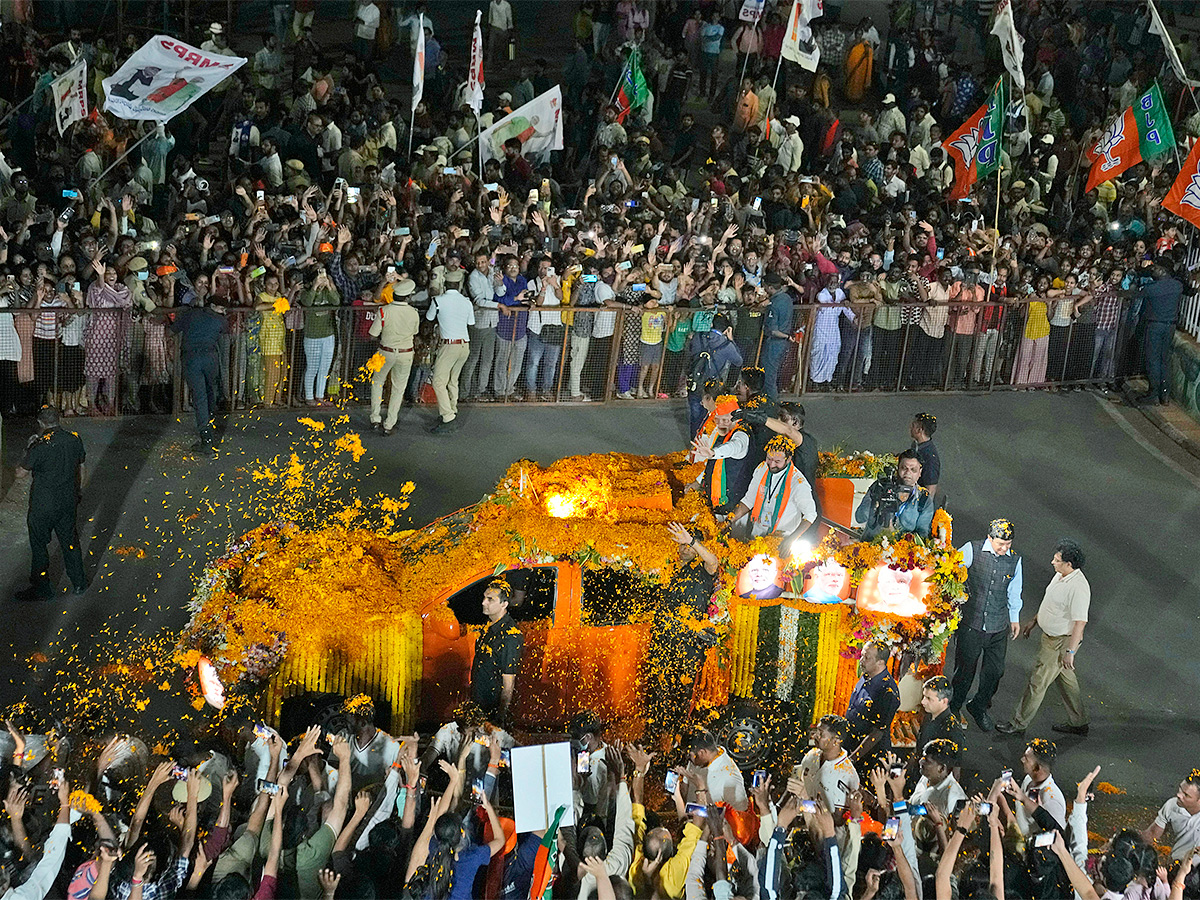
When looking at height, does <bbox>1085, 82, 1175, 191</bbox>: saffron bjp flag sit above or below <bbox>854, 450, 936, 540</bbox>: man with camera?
above

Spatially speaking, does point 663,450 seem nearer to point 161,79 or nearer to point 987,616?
point 987,616

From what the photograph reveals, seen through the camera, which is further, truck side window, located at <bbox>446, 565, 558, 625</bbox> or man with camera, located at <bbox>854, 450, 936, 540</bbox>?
man with camera, located at <bbox>854, 450, 936, 540</bbox>

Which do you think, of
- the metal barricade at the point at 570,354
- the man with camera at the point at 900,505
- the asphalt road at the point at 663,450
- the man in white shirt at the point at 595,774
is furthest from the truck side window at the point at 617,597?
the metal barricade at the point at 570,354

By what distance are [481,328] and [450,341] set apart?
745 mm

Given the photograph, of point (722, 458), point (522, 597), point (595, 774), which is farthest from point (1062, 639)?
point (522, 597)

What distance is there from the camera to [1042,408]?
62.4 ft

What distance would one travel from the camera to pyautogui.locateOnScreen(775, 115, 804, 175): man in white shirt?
22.1m

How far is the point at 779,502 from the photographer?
12.1m

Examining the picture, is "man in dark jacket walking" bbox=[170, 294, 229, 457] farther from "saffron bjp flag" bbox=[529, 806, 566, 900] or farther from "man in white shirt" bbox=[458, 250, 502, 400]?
"saffron bjp flag" bbox=[529, 806, 566, 900]

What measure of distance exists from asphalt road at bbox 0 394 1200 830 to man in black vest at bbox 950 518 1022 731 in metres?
0.38

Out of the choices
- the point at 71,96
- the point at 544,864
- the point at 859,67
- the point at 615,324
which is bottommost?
the point at 544,864

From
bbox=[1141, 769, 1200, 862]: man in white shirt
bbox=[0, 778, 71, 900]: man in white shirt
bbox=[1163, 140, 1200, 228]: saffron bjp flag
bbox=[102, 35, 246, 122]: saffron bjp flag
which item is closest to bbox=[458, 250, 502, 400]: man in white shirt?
bbox=[102, 35, 246, 122]: saffron bjp flag

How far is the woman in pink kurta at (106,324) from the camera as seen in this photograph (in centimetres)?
1620

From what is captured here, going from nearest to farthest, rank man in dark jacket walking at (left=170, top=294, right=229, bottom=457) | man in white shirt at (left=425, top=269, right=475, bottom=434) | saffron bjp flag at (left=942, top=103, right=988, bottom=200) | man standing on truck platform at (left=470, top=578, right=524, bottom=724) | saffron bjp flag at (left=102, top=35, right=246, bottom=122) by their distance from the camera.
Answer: man standing on truck platform at (left=470, top=578, right=524, bottom=724)
man in dark jacket walking at (left=170, top=294, right=229, bottom=457)
man in white shirt at (left=425, top=269, right=475, bottom=434)
saffron bjp flag at (left=102, top=35, right=246, bottom=122)
saffron bjp flag at (left=942, top=103, right=988, bottom=200)
